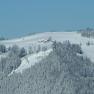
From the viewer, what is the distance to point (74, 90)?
199625 millimetres

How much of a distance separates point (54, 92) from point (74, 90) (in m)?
4.77

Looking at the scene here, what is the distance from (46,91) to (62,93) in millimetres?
4304

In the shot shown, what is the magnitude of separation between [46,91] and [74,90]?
21.6 feet

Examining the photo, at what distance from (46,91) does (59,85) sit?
337 cm

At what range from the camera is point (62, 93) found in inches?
7781

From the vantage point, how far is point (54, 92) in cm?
19900

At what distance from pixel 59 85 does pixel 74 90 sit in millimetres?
3717

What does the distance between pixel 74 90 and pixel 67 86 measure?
2.02 m

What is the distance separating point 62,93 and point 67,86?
7.88 ft

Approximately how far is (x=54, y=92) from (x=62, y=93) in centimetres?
231

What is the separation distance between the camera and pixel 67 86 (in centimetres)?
19900

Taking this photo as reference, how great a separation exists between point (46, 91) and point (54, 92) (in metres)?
2.03
